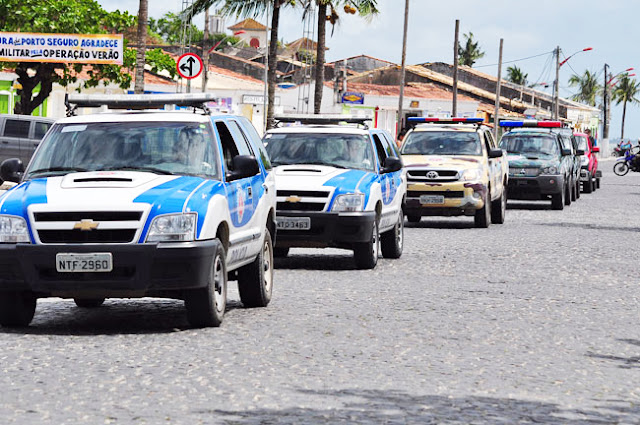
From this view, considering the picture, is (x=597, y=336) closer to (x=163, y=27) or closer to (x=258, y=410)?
(x=258, y=410)

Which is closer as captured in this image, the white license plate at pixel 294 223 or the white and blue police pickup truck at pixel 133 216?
the white and blue police pickup truck at pixel 133 216

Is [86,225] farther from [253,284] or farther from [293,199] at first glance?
[293,199]

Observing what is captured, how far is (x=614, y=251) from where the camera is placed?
748 inches

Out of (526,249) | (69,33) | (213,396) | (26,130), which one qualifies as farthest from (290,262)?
(69,33)

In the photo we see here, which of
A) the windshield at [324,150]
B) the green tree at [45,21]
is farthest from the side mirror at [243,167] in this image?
the green tree at [45,21]

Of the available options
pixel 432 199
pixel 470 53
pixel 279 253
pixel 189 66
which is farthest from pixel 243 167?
pixel 470 53

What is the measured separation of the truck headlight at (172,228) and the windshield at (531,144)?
73.7 feet

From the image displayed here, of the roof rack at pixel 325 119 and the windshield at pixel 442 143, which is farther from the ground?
the roof rack at pixel 325 119

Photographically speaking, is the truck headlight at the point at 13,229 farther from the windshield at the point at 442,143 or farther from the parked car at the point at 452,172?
the windshield at the point at 442,143

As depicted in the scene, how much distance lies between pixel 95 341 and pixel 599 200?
29.6 metres

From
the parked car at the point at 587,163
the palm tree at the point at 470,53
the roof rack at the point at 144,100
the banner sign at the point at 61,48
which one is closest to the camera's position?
the roof rack at the point at 144,100

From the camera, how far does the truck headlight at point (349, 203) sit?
1521 centimetres

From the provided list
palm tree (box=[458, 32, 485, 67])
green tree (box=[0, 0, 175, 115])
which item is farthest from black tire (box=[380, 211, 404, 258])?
palm tree (box=[458, 32, 485, 67])

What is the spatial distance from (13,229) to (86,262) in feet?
2.01
